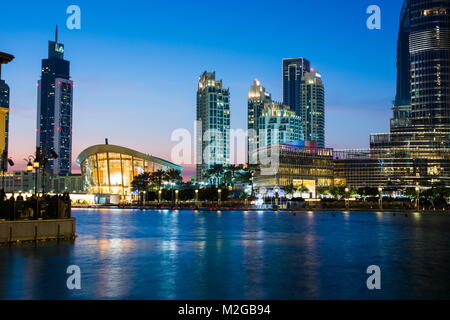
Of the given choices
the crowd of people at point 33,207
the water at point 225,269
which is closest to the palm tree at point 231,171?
the crowd of people at point 33,207

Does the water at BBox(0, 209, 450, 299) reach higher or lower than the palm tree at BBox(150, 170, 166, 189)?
lower

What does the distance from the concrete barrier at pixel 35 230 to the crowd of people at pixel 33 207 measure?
91cm

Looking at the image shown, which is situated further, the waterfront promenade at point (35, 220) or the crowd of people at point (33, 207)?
the crowd of people at point (33, 207)

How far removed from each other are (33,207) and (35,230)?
2.47 metres

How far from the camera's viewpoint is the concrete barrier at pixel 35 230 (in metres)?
33.7

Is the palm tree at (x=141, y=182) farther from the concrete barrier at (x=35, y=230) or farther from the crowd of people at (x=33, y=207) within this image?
the concrete barrier at (x=35, y=230)

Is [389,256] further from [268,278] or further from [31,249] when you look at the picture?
[31,249]

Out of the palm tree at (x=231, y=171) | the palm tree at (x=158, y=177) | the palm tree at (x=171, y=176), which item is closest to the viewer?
the palm tree at (x=231, y=171)

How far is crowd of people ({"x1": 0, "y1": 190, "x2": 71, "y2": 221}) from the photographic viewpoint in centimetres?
3478

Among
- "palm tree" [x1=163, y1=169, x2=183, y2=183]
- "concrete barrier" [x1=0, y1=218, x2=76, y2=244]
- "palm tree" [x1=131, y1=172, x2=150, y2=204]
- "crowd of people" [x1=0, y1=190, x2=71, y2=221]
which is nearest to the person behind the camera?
"concrete barrier" [x1=0, y1=218, x2=76, y2=244]

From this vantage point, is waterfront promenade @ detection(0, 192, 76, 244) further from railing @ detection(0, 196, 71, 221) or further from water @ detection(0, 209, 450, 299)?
water @ detection(0, 209, 450, 299)

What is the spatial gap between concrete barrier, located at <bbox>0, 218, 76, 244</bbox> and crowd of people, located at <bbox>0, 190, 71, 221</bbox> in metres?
0.91

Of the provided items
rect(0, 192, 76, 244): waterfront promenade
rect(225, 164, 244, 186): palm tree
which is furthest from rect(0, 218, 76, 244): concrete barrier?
rect(225, 164, 244, 186): palm tree
